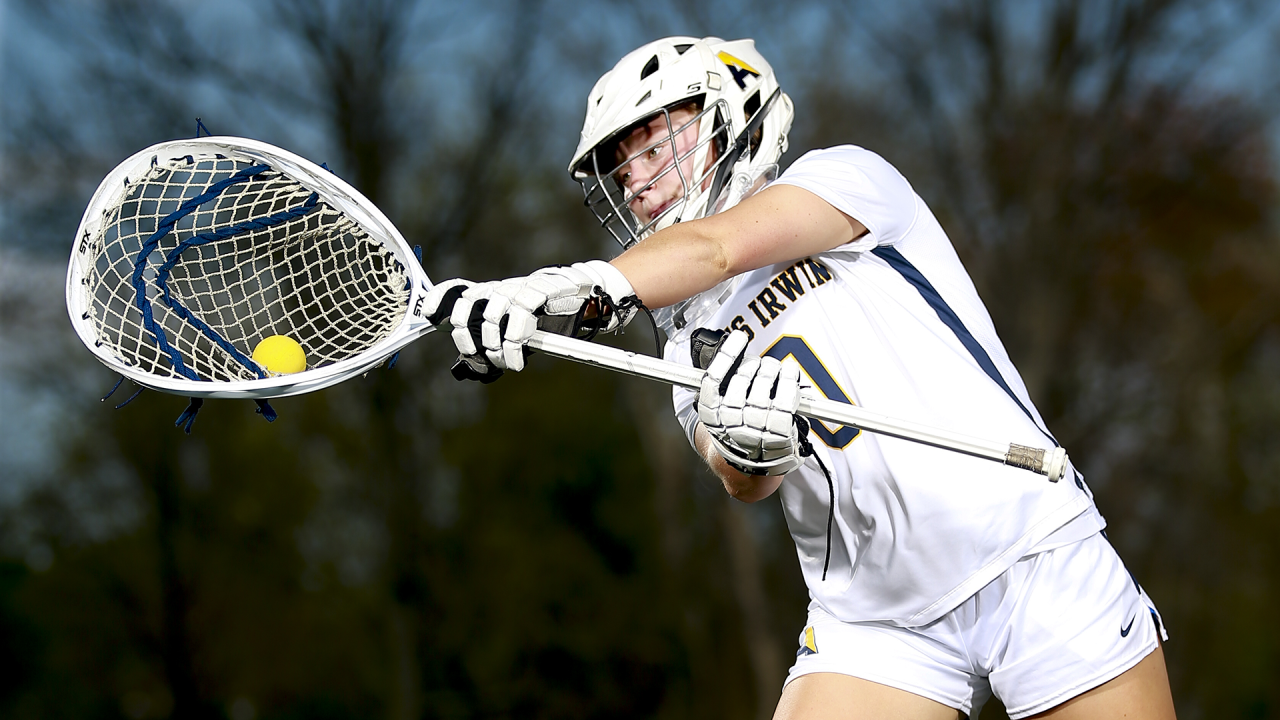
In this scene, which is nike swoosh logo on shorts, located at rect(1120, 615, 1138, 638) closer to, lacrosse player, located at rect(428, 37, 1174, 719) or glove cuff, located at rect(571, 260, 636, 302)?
lacrosse player, located at rect(428, 37, 1174, 719)

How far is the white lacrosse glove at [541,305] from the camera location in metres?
2.28

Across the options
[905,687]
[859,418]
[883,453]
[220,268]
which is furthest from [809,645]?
[220,268]

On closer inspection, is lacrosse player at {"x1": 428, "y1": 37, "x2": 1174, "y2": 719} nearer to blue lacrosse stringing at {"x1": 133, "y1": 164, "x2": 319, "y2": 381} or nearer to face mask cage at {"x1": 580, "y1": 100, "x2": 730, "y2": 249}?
face mask cage at {"x1": 580, "y1": 100, "x2": 730, "y2": 249}

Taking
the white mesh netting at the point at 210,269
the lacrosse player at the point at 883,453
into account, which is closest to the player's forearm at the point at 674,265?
the lacrosse player at the point at 883,453

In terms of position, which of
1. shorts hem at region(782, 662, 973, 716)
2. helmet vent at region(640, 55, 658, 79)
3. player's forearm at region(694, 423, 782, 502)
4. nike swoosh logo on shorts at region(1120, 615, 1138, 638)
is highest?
helmet vent at region(640, 55, 658, 79)

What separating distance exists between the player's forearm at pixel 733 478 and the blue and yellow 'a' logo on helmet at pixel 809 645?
476mm

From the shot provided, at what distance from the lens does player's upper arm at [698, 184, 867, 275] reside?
2.58 metres

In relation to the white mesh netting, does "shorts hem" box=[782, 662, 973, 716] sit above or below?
below

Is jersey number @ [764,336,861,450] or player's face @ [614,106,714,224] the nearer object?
jersey number @ [764,336,861,450]

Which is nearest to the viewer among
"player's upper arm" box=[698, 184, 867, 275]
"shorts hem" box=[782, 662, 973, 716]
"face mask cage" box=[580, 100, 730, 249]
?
"player's upper arm" box=[698, 184, 867, 275]

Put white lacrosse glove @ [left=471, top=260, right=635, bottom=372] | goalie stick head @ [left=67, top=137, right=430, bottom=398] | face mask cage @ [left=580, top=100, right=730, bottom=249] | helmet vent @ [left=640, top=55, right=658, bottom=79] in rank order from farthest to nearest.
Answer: helmet vent @ [left=640, top=55, right=658, bottom=79] < face mask cage @ [left=580, top=100, right=730, bottom=249] < goalie stick head @ [left=67, top=137, right=430, bottom=398] < white lacrosse glove @ [left=471, top=260, right=635, bottom=372]

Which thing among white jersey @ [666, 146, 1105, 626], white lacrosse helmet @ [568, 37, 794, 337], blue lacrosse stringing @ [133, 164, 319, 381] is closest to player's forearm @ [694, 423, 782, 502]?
white jersey @ [666, 146, 1105, 626]

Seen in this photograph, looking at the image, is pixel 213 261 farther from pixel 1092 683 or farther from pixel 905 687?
pixel 1092 683

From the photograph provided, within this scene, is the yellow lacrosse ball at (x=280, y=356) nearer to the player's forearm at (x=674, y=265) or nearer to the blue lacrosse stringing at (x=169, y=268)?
the blue lacrosse stringing at (x=169, y=268)
